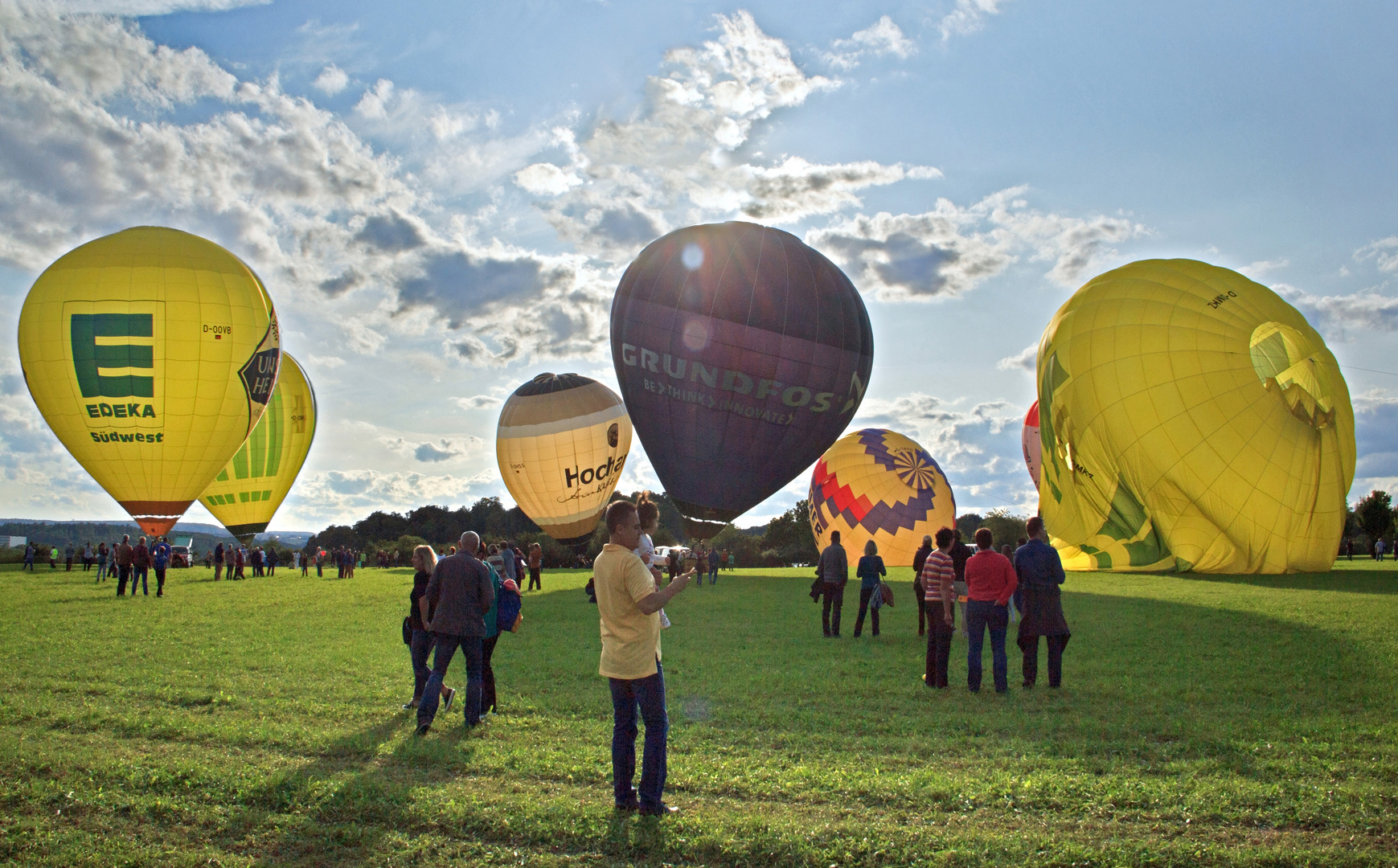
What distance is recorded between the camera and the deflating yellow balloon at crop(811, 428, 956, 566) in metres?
31.1

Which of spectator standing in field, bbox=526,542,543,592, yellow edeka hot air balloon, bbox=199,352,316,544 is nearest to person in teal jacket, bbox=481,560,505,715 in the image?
spectator standing in field, bbox=526,542,543,592

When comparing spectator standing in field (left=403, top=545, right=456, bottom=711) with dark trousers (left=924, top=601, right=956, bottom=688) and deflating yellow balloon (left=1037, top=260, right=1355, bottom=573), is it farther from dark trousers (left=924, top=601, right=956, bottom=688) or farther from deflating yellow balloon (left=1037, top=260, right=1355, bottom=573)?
deflating yellow balloon (left=1037, top=260, right=1355, bottom=573)

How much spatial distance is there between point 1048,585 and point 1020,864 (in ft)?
16.2

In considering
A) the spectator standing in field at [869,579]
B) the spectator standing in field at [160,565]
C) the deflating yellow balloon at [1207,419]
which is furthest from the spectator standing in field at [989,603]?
the spectator standing in field at [160,565]

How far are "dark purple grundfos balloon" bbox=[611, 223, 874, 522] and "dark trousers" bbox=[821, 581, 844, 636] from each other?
954 centimetres

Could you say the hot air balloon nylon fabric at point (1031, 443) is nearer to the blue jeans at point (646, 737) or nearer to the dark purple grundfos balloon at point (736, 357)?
the dark purple grundfos balloon at point (736, 357)

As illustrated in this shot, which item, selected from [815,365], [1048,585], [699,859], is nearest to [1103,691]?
[1048,585]

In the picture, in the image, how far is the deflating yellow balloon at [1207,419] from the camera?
2112 centimetres

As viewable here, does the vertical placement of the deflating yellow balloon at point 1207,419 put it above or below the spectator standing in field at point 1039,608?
above

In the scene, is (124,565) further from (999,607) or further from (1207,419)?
(1207,419)

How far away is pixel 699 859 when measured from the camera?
412cm

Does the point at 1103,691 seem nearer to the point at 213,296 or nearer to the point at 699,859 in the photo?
the point at 699,859

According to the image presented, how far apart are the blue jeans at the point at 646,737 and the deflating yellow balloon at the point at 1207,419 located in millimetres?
20955

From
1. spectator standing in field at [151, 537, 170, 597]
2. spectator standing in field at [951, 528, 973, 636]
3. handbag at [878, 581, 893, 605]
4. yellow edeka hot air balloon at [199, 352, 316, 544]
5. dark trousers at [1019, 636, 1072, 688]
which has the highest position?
yellow edeka hot air balloon at [199, 352, 316, 544]
